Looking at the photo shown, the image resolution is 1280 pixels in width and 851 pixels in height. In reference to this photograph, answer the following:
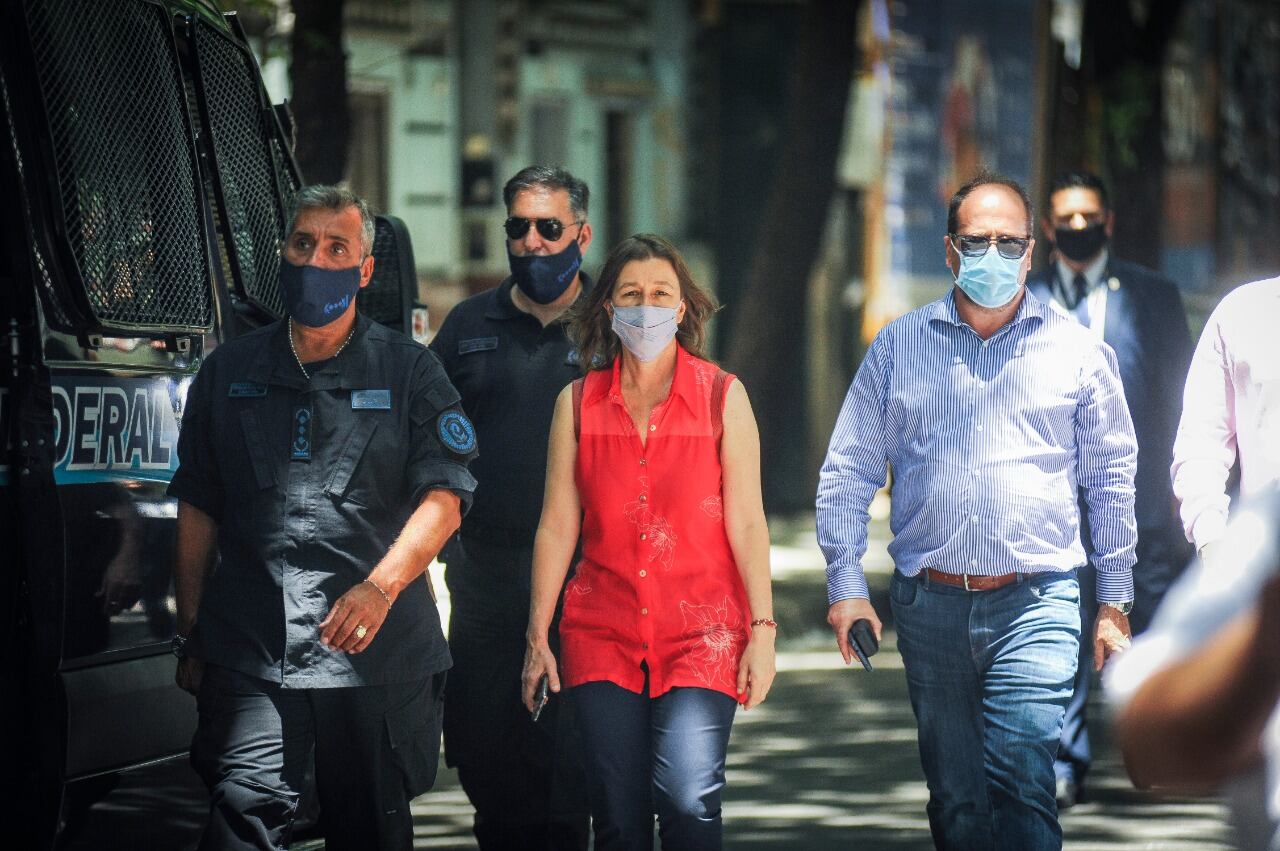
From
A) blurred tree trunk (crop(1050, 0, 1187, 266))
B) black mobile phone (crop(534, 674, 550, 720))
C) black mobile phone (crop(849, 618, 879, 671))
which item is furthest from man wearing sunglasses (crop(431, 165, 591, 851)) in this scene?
blurred tree trunk (crop(1050, 0, 1187, 266))

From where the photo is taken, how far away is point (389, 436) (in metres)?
5.00

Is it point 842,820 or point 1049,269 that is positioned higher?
point 1049,269

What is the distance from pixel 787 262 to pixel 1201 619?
462 inches

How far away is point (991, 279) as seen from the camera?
5449 mm

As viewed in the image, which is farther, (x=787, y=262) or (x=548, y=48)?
(x=548, y=48)

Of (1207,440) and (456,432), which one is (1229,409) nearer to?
(1207,440)

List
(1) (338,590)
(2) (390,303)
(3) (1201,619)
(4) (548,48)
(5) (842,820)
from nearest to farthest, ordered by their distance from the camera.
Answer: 1. (3) (1201,619)
2. (1) (338,590)
3. (2) (390,303)
4. (5) (842,820)
5. (4) (548,48)

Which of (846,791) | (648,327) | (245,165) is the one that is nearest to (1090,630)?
(846,791)

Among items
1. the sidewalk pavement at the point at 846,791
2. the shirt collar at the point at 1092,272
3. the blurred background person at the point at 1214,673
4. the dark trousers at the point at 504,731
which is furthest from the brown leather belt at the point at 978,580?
the blurred background person at the point at 1214,673

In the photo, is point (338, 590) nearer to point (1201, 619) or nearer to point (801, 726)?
point (1201, 619)

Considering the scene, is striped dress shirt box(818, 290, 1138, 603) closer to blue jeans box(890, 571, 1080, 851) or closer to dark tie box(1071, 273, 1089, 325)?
blue jeans box(890, 571, 1080, 851)

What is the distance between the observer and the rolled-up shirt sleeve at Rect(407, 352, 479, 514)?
196 inches

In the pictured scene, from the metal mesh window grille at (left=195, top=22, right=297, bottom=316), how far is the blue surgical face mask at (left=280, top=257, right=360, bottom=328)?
77 cm

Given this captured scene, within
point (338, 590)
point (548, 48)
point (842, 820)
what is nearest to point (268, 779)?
point (338, 590)
